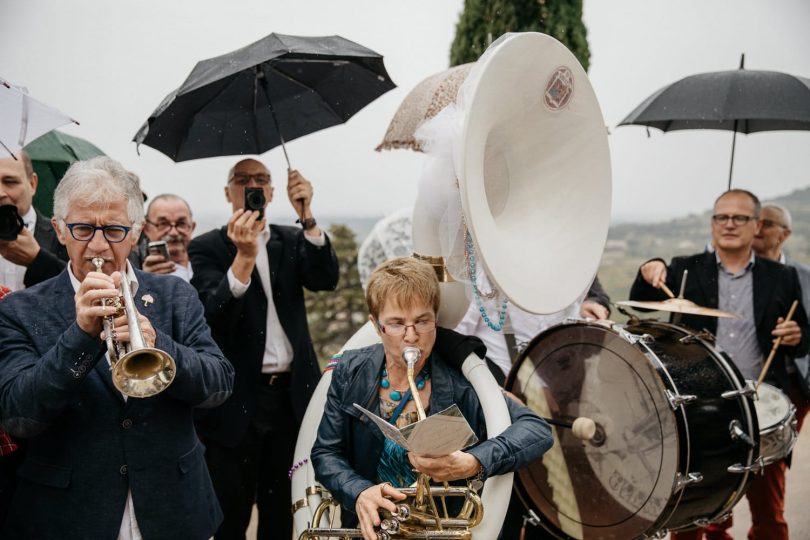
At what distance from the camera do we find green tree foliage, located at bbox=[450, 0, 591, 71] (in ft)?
22.0

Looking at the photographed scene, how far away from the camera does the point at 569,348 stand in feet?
10.2

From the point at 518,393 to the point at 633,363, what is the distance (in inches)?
22.7

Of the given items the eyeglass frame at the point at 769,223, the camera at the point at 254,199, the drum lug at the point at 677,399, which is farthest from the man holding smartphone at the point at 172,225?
the eyeglass frame at the point at 769,223

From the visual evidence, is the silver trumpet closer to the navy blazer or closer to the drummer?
the navy blazer

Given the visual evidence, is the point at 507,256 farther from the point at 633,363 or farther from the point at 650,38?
the point at 650,38

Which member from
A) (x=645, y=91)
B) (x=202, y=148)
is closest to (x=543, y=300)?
(x=202, y=148)

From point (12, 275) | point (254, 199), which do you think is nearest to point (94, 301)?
point (254, 199)

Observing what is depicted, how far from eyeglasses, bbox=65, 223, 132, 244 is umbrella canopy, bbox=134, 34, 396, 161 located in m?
0.89

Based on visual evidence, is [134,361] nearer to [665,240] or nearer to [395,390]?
[395,390]

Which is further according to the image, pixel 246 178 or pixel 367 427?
pixel 246 178

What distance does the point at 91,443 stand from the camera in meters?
2.03

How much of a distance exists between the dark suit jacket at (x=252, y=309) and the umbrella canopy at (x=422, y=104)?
99 cm

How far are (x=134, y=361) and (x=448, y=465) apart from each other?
852 millimetres

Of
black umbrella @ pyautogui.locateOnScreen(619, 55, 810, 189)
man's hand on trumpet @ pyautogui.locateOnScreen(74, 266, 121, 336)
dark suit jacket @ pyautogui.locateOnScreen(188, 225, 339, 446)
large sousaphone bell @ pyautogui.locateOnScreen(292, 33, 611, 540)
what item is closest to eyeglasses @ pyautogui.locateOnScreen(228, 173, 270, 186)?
dark suit jacket @ pyautogui.locateOnScreen(188, 225, 339, 446)
